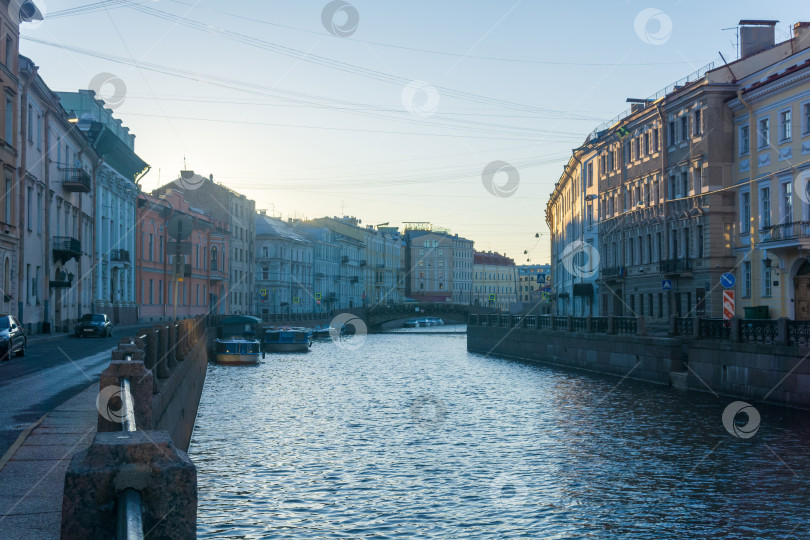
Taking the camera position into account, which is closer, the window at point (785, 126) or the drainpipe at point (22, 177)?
the window at point (785, 126)

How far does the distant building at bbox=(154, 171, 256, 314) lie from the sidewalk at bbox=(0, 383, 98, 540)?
251ft

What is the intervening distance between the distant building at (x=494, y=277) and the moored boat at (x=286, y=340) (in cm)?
11253

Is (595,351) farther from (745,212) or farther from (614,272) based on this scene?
(614,272)

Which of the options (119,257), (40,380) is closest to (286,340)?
(119,257)

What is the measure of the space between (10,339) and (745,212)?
3179 centimetres

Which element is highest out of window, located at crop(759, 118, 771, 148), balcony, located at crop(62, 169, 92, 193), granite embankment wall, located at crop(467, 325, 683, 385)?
window, located at crop(759, 118, 771, 148)

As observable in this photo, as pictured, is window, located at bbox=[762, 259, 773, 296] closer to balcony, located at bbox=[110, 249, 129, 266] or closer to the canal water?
the canal water

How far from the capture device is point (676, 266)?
150 feet

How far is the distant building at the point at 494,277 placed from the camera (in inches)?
7175

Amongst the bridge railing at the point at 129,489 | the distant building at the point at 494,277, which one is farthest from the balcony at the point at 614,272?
the distant building at the point at 494,277

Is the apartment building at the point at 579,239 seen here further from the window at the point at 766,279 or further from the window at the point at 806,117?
the window at the point at 806,117

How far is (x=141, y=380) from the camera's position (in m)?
7.53

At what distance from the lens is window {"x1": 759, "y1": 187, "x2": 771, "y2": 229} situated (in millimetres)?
37250

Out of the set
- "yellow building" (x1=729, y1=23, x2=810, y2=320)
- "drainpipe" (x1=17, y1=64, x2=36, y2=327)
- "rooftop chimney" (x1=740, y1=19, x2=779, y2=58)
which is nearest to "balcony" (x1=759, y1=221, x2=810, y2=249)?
"yellow building" (x1=729, y1=23, x2=810, y2=320)
